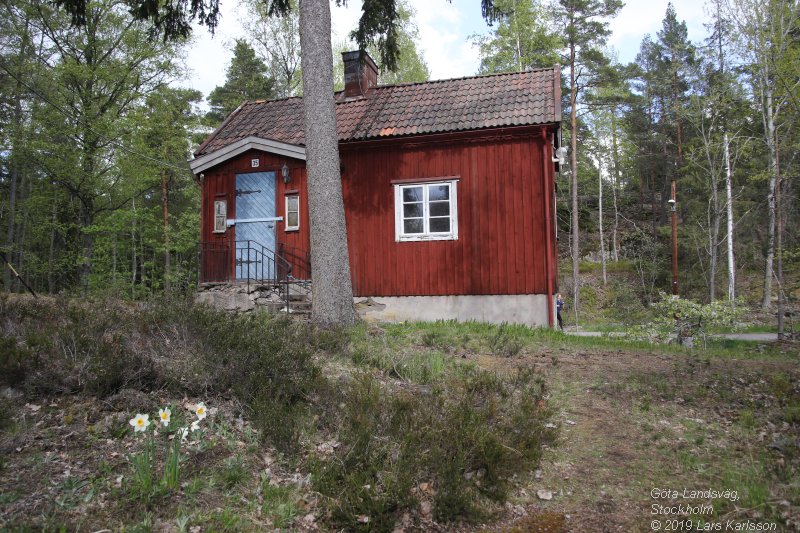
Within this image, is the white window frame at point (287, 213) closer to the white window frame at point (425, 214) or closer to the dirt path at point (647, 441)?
the white window frame at point (425, 214)

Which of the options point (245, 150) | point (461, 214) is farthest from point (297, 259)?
point (461, 214)

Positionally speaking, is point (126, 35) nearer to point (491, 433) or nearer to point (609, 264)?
point (491, 433)

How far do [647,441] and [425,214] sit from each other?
8.14 metres

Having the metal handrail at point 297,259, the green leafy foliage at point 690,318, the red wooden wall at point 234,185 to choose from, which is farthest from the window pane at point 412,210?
the green leafy foliage at point 690,318

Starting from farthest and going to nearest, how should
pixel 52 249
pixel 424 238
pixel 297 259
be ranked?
pixel 52 249, pixel 297 259, pixel 424 238

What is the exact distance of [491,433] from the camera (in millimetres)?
3936

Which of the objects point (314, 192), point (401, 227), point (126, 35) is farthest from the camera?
point (126, 35)

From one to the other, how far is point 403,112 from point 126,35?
13909 millimetres

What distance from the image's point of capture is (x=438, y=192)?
1180 cm

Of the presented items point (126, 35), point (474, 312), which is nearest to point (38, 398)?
point (474, 312)

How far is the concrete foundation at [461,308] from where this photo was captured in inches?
432

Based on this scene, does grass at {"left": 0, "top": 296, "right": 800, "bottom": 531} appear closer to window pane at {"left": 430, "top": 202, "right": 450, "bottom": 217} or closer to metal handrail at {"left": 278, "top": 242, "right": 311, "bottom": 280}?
window pane at {"left": 430, "top": 202, "right": 450, "bottom": 217}

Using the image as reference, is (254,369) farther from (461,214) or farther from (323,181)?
(461,214)

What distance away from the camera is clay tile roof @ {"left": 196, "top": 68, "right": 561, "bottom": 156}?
11469 millimetres
